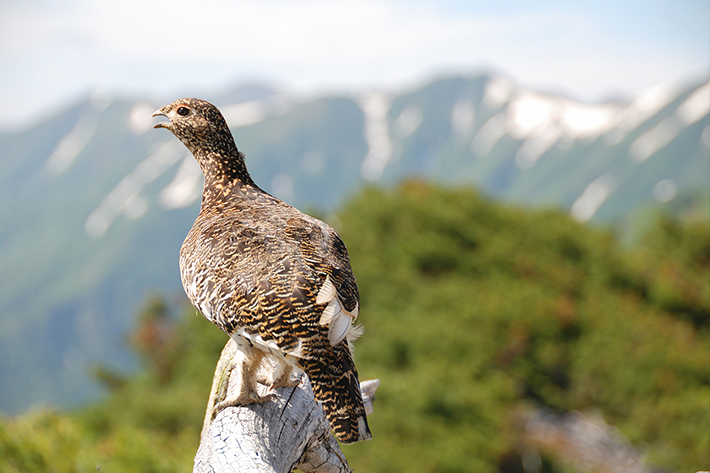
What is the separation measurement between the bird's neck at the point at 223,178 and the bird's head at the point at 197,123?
135 millimetres

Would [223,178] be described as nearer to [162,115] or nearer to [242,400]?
[162,115]

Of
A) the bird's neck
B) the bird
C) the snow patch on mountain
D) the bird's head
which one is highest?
the bird's head

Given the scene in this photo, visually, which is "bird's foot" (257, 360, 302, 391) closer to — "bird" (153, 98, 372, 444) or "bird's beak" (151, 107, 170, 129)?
"bird" (153, 98, 372, 444)

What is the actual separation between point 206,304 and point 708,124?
141 meters

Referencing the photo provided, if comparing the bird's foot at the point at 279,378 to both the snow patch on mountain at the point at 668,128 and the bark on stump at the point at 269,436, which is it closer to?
the bark on stump at the point at 269,436

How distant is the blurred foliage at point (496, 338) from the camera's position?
22.9 meters

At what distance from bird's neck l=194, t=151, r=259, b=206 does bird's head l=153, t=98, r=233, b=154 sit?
0.44 ft

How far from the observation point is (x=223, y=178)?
5.61 metres

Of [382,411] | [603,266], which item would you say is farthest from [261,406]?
[603,266]

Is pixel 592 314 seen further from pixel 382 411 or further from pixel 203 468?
pixel 203 468

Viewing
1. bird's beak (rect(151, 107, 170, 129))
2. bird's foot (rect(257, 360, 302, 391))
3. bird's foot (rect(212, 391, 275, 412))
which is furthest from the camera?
bird's beak (rect(151, 107, 170, 129))

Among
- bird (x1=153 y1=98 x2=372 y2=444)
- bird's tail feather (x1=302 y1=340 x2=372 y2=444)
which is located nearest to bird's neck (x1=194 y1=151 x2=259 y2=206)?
bird (x1=153 y1=98 x2=372 y2=444)

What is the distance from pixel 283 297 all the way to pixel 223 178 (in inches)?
90.9

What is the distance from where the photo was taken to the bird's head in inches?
219
